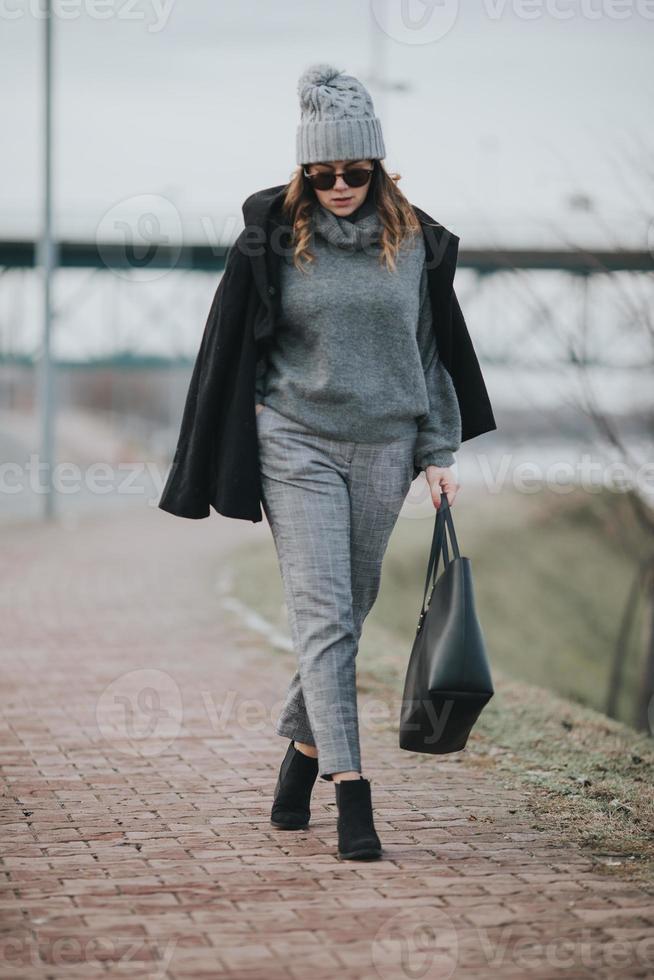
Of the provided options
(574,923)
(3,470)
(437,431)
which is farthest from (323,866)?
(3,470)

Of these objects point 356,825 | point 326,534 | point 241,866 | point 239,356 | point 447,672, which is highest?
point 239,356

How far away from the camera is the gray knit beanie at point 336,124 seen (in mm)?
3992

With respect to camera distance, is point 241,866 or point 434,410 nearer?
point 241,866

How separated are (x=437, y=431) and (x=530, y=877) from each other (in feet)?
4.32

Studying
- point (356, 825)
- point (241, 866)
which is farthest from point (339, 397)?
point (241, 866)

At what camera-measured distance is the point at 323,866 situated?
3.90 m

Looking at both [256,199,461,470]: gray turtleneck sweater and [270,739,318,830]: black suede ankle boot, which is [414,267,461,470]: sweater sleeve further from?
[270,739,318,830]: black suede ankle boot

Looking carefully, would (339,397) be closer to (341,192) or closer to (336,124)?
(341,192)

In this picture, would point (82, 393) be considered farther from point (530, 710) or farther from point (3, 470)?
point (530, 710)

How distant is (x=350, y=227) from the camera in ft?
13.3

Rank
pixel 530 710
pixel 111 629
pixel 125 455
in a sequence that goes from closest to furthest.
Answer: pixel 530 710, pixel 111 629, pixel 125 455

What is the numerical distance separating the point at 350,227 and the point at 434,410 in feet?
2.03

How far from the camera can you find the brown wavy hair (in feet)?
13.3

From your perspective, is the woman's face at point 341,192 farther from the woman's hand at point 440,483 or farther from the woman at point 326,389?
the woman's hand at point 440,483
